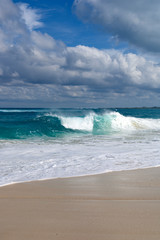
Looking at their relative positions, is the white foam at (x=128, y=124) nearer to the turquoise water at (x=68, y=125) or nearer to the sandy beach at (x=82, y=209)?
the turquoise water at (x=68, y=125)

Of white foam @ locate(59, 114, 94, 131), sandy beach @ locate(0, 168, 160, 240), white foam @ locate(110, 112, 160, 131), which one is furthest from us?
white foam @ locate(110, 112, 160, 131)

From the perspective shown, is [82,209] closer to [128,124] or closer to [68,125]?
[68,125]

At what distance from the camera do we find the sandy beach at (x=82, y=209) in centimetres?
224

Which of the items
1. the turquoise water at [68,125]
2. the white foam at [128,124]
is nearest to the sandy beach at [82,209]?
the turquoise water at [68,125]

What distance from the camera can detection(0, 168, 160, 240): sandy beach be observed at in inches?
88.3

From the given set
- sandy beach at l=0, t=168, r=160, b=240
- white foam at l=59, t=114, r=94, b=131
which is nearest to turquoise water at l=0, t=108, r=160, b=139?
white foam at l=59, t=114, r=94, b=131

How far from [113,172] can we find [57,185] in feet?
4.61

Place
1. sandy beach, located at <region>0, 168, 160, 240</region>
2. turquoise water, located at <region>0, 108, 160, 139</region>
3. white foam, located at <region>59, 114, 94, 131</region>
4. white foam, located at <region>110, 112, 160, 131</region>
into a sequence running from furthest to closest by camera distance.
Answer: white foam, located at <region>110, 112, 160, 131</region>
white foam, located at <region>59, 114, 94, 131</region>
turquoise water, located at <region>0, 108, 160, 139</region>
sandy beach, located at <region>0, 168, 160, 240</region>

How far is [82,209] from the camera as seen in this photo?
2836 mm

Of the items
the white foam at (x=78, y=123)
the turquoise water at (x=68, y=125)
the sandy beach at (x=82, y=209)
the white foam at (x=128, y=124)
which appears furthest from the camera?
the white foam at (x=128, y=124)

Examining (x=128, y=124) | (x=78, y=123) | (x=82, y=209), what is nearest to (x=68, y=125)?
(x=78, y=123)

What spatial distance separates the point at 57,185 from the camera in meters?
3.96

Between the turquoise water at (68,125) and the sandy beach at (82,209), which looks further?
the turquoise water at (68,125)

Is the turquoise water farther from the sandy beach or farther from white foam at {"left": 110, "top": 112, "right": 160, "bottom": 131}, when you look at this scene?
the sandy beach
